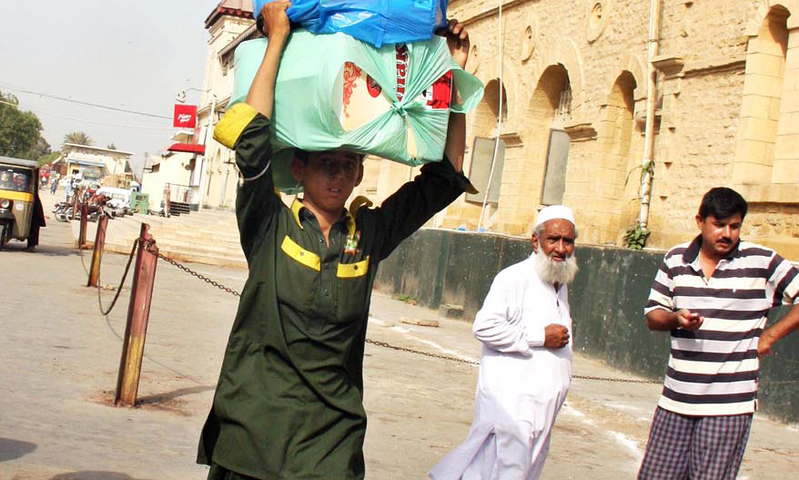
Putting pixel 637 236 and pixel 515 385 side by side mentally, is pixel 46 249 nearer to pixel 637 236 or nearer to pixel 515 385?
pixel 637 236

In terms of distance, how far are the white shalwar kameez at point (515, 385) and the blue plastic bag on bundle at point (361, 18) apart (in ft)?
7.42

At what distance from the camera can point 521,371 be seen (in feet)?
18.5

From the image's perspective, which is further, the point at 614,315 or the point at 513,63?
the point at 513,63

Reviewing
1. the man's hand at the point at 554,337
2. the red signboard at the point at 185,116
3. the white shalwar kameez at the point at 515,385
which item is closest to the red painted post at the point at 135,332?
the white shalwar kameez at the point at 515,385

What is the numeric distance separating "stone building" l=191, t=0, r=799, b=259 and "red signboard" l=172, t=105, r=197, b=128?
52.2 meters

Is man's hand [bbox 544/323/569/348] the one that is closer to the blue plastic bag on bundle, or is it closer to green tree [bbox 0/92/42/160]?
the blue plastic bag on bundle

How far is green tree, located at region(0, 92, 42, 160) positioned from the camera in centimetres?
11969

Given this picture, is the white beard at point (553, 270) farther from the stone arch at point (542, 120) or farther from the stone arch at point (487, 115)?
the stone arch at point (487, 115)

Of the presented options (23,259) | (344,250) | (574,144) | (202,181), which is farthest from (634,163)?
(202,181)

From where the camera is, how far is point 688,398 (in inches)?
213

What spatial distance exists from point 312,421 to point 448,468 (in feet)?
7.64

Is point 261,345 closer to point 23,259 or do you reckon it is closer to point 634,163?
point 634,163

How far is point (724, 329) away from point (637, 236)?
11838 millimetres

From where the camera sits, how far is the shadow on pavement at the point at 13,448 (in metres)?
6.57
